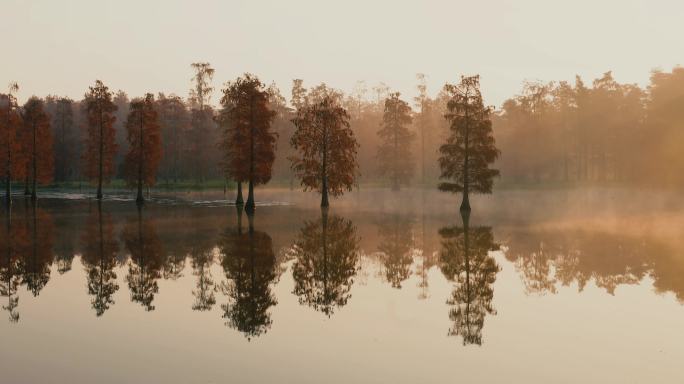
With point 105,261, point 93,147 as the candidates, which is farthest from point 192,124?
point 105,261

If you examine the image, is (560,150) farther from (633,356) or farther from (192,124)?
(633,356)

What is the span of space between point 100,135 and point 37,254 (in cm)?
5369

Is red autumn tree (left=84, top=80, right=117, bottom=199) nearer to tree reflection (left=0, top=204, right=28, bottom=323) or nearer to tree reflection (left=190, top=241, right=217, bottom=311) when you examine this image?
tree reflection (left=0, top=204, right=28, bottom=323)

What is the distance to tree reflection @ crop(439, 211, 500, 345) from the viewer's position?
16094mm

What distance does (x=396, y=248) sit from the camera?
30.8 metres

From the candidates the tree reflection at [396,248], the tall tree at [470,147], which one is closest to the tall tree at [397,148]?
the tall tree at [470,147]

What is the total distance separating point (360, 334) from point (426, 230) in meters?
24.5

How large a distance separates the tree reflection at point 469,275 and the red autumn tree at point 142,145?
4388 cm

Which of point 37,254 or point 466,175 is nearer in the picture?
point 37,254

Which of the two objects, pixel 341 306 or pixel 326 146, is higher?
pixel 326 146

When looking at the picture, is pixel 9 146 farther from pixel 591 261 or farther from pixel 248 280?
pixel 591 261

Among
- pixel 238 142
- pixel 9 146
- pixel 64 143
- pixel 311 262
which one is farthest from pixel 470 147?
pixel 64 143

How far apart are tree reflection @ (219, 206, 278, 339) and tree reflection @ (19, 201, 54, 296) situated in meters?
6.21

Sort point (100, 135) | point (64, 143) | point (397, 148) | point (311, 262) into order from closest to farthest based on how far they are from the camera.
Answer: point (311, 262) < point (100, 135) < point (397, 148) < point (64, 143)
